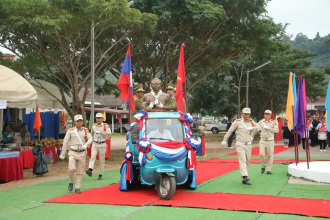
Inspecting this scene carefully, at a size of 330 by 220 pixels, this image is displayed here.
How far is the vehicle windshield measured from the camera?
11.0 m

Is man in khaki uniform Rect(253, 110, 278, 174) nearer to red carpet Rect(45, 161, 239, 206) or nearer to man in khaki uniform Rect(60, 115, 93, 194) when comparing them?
red carpet Rect(45, 161, 239, 206)

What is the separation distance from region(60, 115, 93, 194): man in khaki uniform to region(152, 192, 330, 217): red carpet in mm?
2474

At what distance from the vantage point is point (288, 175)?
1416 centimetres

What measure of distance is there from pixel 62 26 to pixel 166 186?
11.3 meters

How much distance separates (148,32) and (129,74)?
9.87 metres

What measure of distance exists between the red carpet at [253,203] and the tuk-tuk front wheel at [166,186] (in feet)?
0.55

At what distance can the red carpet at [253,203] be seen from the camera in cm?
859

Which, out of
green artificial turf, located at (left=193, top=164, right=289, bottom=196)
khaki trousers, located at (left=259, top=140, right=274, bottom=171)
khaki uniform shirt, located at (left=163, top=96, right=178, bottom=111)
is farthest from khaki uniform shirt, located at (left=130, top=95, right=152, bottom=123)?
khaki trousers, located at (left=259, top=140, right=274, bottom=171)

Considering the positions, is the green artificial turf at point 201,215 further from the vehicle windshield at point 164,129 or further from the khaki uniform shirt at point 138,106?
the khaki uniform shirt at point 138,106

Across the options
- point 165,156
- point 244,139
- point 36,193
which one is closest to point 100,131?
point 36,193

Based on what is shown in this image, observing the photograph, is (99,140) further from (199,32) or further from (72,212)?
(199,32)

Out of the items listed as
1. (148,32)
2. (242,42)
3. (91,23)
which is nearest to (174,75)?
(242,42)

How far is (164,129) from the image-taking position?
1109 centimetres

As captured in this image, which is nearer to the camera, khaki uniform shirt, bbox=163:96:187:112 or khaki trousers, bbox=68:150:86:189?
khaki trousers, bbox=68:150:86:189
